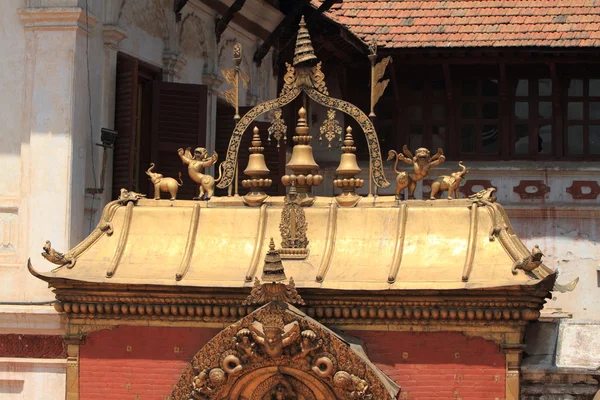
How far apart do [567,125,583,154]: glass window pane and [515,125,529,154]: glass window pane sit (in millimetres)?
696

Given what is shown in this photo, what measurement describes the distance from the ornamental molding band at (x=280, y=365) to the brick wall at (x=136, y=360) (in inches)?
24.8

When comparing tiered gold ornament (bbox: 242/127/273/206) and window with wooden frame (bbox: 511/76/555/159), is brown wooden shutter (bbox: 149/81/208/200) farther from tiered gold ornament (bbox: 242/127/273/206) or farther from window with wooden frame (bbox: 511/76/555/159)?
window with wooden frame (bbox: 511/76/555/159)

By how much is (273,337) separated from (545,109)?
492 inches

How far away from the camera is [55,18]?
1816 cm

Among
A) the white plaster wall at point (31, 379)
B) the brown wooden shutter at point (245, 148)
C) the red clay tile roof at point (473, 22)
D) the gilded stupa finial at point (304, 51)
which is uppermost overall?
the red clay tile roof at point (473, 22)

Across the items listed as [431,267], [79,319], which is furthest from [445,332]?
[79,319]

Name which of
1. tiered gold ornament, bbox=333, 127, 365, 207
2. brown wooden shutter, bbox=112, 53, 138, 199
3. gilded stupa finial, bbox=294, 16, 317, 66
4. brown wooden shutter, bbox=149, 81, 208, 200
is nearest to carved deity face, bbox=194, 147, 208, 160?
gilded stupa finial, bbox=294, 16, 317, 66

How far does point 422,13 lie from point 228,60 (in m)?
4.05

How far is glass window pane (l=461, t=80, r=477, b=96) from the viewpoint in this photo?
26219 mm

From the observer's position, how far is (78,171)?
59.7ft

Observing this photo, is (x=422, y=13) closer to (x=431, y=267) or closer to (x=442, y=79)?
(x=442, y=79)

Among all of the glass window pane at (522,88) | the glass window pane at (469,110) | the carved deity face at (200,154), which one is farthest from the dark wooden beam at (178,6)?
the glass window pane at (522,88)

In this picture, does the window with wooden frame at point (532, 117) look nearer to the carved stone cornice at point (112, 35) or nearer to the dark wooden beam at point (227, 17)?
the dark wooden beam at point (227, 17)

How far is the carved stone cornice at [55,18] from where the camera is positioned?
59.4 feet
